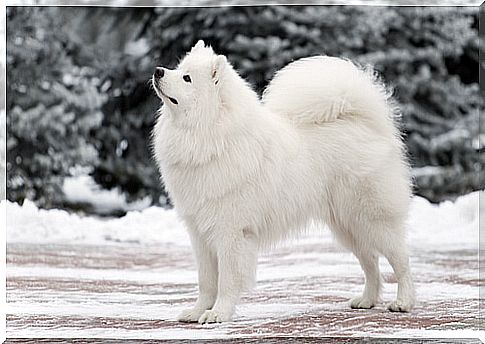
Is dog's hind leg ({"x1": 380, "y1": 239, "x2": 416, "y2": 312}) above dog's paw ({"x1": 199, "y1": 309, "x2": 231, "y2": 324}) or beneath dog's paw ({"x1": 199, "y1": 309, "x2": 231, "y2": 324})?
above

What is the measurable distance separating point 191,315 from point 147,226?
2.71 metres

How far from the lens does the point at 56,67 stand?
6.91 m

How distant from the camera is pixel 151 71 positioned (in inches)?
269

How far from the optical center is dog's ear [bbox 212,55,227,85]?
3.86m

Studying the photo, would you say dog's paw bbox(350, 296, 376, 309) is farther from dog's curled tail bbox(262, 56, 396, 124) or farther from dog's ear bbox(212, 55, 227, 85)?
dog's ear bbox(212, 55, 227, 85)

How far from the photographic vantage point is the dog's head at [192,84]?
381cm

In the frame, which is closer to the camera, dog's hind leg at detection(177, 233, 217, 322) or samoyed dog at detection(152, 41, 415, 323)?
samoyed dog at detection(152, 41, 415, 323)

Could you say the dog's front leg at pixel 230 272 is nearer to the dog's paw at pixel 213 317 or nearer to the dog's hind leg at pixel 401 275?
the dog's paw at pixel 213 317

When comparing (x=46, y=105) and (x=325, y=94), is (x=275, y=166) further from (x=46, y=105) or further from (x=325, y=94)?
(x=46, y=105)

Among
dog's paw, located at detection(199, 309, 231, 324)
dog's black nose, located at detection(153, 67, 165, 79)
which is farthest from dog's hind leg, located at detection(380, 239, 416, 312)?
dog's black nose, located at detection(153, 67, 165, 79)

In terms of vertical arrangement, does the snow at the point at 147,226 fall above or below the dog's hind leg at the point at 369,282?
above

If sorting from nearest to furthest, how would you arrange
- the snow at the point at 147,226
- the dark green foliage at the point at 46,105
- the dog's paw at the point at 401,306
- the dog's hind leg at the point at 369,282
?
the dog's paw at the point at 401,306 < the dog's hind leg at the point at 369,282 < the snow at the point at 147,226 < the dark green foliage at the point at 46,105

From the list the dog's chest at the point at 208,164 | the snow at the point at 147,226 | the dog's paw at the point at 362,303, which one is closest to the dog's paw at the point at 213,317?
the dog's chest at the point at 208,164

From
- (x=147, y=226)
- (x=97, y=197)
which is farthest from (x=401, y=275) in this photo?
(x=97, y=197)
